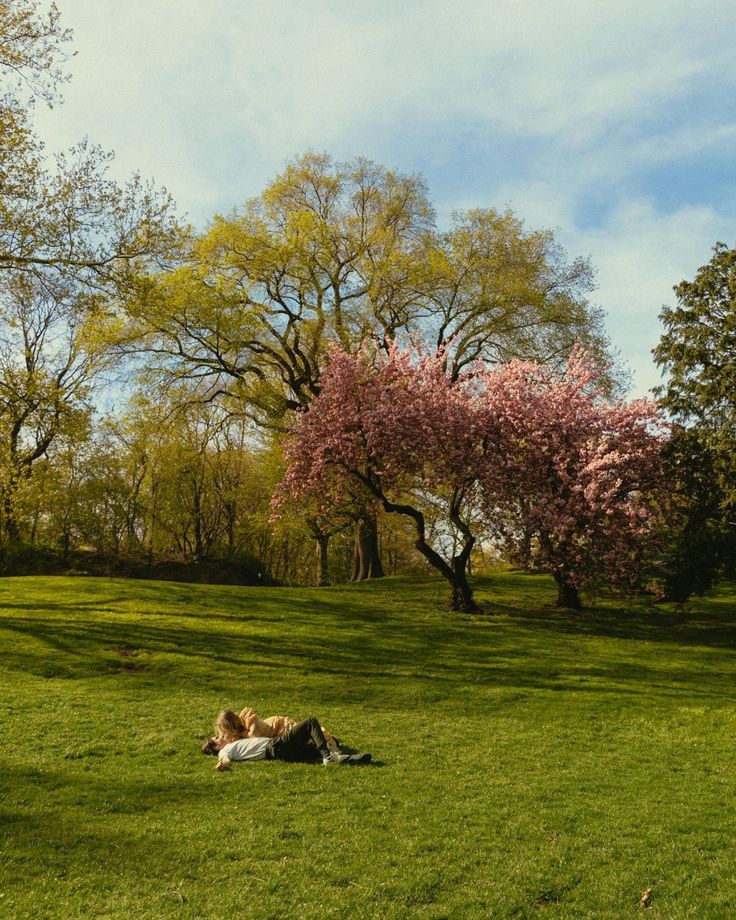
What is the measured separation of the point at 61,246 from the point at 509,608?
70.5 ft

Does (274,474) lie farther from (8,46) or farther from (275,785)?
(275,785)

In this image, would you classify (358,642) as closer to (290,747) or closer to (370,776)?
(290,747)

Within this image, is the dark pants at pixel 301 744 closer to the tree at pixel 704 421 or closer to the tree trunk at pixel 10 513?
the tree at pixel 704 421

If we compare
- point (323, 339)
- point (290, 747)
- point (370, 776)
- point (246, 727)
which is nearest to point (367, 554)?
point (323, 339)

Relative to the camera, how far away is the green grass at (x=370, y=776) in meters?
7.39

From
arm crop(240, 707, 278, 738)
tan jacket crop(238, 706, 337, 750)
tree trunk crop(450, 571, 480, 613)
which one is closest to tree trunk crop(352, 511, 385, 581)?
tree trunk crop(450, 571, 480, 613)

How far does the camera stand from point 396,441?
27.2 meters

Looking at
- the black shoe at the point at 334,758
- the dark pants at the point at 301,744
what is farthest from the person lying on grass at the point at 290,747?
the black shoe at the point at 334,758

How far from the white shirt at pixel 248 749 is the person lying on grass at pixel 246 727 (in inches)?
12.8

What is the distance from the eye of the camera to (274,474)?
124ft

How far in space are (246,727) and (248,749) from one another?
66 centimetres

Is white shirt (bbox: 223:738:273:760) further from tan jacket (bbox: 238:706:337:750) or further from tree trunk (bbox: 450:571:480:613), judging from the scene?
tree trunk (bbox: 450:571:480:613)

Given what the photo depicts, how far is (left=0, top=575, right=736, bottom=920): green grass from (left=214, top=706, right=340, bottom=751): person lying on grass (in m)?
0.65

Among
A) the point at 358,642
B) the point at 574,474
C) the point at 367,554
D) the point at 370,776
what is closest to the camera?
the point at 370,776
